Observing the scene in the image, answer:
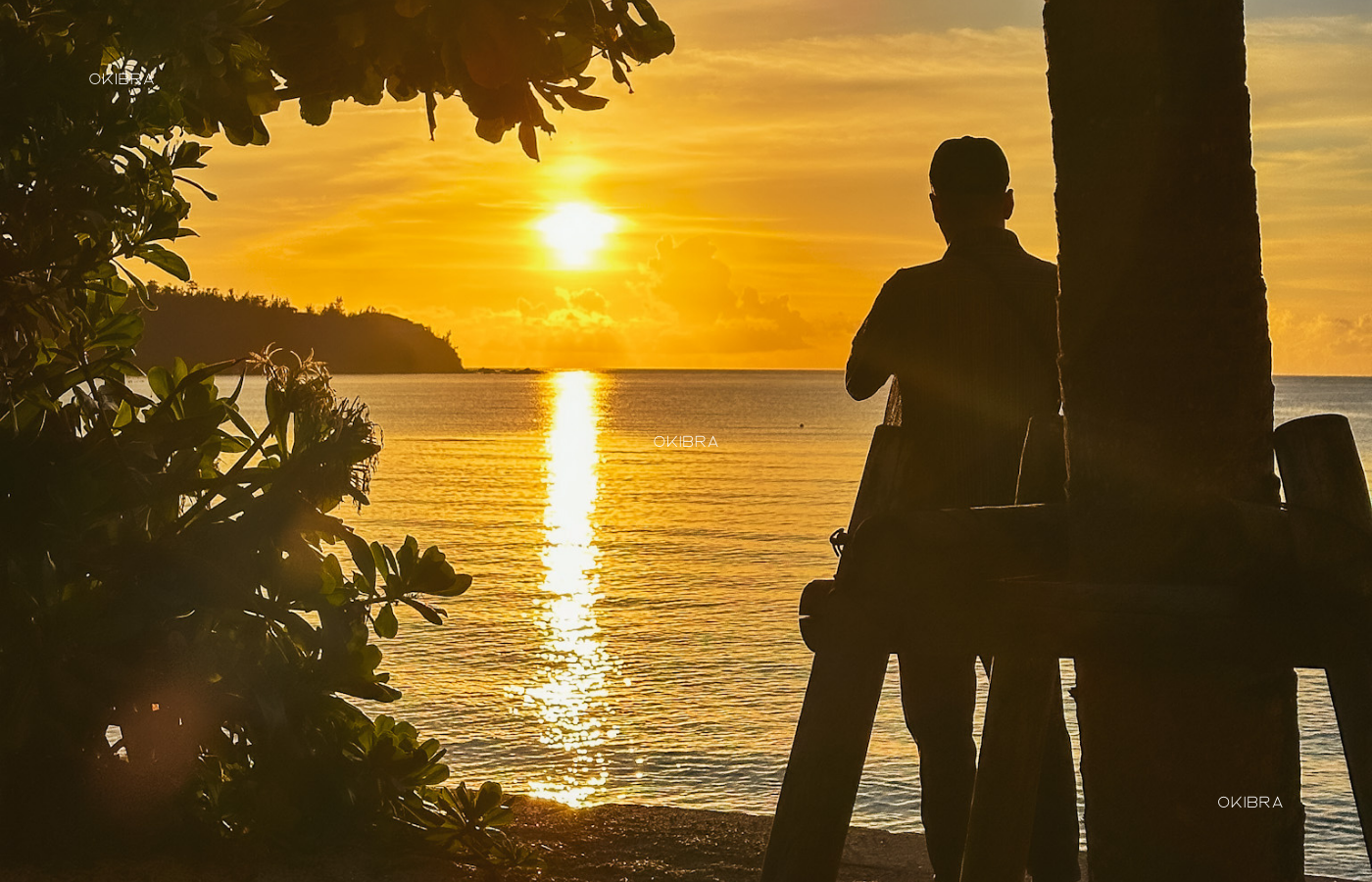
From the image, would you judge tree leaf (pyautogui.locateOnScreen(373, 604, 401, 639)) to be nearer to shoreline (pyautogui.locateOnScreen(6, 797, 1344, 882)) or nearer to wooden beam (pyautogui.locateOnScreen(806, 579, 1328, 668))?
shoreline (pyautogui.locateOnScreen(6, 797, 1344, 882))

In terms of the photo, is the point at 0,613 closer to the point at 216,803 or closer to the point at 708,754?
the point at 216,803

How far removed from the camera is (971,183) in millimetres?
4043

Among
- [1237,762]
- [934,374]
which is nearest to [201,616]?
[934,374]

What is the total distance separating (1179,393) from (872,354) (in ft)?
4.84

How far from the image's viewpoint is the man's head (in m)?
4.04

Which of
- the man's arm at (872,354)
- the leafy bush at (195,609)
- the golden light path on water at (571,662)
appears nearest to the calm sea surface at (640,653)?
the golden light path on water at (571,662)

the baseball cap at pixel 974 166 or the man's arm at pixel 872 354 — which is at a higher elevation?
the baseball cap at pixel 974 166

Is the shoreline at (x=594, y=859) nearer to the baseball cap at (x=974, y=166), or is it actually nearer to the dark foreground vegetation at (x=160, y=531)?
the dark foreground vegetation at (x=160, y=531)

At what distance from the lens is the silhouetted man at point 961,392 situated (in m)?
3.94

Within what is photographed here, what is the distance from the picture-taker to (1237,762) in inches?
97.2

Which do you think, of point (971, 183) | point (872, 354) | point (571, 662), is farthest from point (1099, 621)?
point (571, 662)

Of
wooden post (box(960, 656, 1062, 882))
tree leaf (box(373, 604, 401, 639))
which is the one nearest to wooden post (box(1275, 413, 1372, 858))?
wooden post (box(960, 656, 1062, 882))

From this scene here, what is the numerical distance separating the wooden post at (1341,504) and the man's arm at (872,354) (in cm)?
134

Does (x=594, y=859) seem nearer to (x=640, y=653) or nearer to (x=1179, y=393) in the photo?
(x=1179, y=393)
